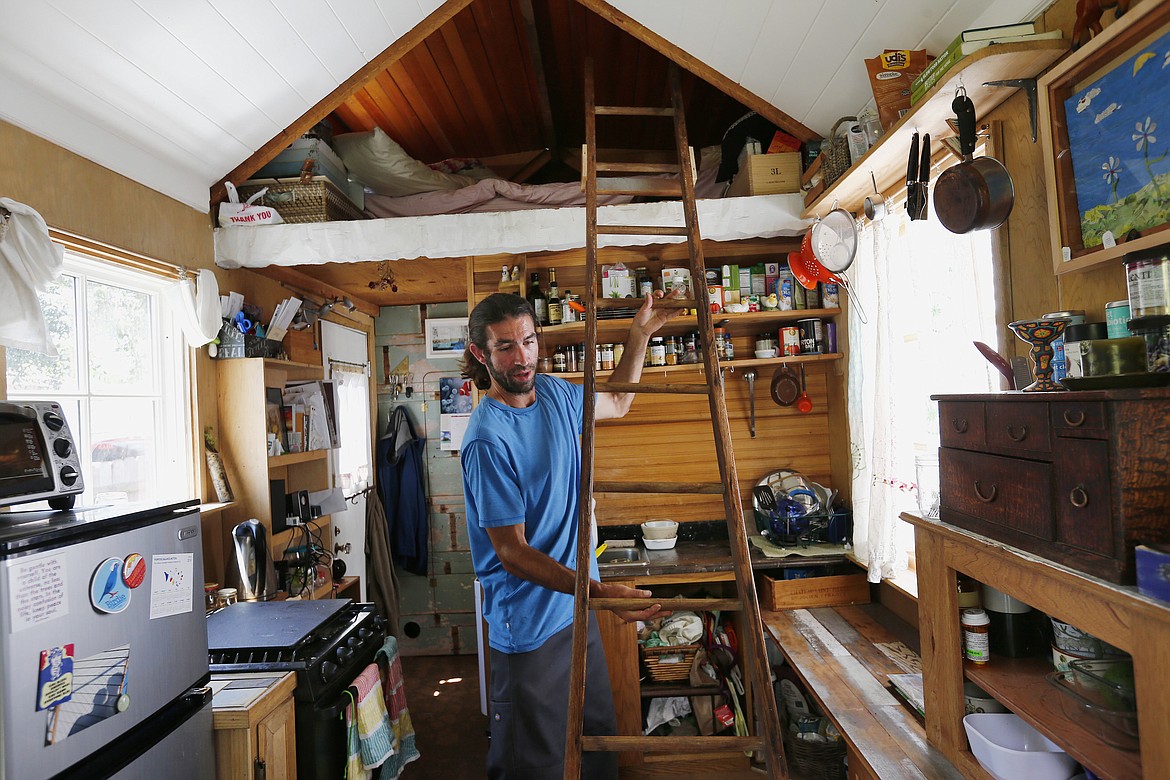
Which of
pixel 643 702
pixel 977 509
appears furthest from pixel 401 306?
pixel 977 509

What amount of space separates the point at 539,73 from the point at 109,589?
3196mm

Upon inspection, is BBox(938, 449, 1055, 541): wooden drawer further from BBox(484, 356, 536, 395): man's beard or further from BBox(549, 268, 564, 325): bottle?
BBox(549, 268, 564, 325): bottle

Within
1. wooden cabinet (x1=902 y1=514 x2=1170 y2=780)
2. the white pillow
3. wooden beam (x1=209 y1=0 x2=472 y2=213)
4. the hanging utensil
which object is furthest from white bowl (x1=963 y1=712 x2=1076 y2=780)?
the white pillow

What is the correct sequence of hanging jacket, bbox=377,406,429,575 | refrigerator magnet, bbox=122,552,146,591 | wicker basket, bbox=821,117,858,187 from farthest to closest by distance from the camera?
1. hanging jacket, bbox=377,406,429,575
2. wicker basket, bbox=821,117,858,187
3. refrigerator magnet, bbox=122,552,146,591

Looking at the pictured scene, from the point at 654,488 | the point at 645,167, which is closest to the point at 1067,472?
the point at 654,488

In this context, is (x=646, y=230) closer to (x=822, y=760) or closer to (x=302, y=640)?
(x=302, y=640)

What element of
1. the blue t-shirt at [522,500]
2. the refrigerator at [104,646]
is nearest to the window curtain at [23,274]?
the refrigerator at [104,646]

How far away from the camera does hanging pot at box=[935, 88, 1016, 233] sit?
1.71m

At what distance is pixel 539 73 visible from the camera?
3.66 meters

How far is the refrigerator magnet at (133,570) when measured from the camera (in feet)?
5.18

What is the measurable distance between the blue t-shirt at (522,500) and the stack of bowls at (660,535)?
132 cm

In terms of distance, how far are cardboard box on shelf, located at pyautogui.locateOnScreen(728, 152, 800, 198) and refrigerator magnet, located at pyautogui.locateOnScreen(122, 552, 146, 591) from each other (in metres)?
2.80

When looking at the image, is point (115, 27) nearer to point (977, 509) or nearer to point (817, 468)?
point (977, 509)

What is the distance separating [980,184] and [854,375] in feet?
4.16
